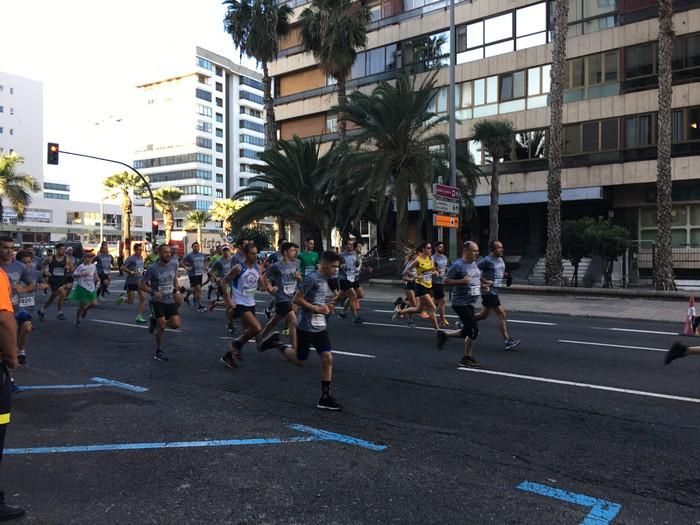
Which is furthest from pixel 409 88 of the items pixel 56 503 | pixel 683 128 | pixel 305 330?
pixel 56 503

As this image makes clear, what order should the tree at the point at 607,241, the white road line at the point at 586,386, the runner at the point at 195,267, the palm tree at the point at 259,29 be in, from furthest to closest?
the palm tree at the point at 259,29 < the tree at the point at 607,241 < the runner at the point at 195,267 < the white road line at the point at 586,386

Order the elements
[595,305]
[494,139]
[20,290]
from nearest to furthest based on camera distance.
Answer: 1. [20,290]
2. [595,305]
3. [494,139]

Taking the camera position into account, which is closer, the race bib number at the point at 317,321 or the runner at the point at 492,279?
the race bib number at the point at 317,321

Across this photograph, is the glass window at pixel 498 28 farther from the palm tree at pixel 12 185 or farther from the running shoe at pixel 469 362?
the palm tree at pixel 12 185

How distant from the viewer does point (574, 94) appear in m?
27.4

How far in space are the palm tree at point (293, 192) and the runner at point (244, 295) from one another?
63.7 ft

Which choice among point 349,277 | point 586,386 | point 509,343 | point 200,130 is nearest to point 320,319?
point 586,386

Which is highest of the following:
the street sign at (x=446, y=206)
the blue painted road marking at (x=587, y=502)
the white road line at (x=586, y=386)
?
the street sign at (x=446, y=206)

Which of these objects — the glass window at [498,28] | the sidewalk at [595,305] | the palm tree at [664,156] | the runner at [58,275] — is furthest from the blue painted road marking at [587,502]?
the glass window at [498,28]

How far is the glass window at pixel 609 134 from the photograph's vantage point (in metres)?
26.2

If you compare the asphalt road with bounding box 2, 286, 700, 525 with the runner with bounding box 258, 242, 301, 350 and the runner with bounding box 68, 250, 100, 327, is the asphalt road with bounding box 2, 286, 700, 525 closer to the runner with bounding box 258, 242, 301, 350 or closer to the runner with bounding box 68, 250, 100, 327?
the runner with bounding box 258, 242, 301, 350

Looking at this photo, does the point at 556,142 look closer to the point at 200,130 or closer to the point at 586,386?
the point at 586,386

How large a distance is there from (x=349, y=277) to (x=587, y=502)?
30.8 feet

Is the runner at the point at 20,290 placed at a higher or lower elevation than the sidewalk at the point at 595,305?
higher
